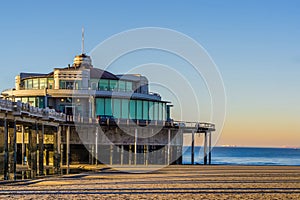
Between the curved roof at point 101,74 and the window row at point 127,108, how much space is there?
11.6 feet

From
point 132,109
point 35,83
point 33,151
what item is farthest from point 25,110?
point 35,83

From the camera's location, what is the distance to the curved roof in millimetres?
60438

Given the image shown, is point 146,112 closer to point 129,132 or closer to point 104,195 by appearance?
point 129,132

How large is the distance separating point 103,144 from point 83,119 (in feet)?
11.6

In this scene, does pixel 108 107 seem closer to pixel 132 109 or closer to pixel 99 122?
pixel 132 109

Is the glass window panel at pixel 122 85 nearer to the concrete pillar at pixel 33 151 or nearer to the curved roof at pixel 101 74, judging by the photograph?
the curved roof at pixel 101 74

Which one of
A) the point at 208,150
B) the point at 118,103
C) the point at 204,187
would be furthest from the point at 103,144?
the point at 204,187

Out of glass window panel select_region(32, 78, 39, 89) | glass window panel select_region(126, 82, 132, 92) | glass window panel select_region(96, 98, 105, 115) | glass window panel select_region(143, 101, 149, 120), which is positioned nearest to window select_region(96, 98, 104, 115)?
glass window panel select_region(96, 98, 105, 115)

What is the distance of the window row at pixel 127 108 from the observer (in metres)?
57.7

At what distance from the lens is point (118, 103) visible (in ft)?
192

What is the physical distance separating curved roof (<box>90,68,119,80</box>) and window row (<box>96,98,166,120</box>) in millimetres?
3528

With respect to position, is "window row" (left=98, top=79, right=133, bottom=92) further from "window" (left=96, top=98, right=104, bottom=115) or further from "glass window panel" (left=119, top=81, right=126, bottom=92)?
"window" (left=96, top=98, right=104, bottom=115)

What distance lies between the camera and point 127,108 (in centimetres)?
5894

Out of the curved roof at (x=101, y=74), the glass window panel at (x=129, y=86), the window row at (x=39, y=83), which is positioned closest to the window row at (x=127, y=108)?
the glass window panel at (x=129, y=86)
